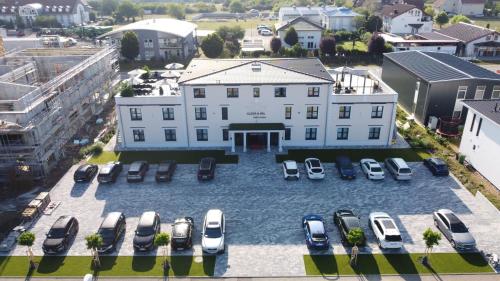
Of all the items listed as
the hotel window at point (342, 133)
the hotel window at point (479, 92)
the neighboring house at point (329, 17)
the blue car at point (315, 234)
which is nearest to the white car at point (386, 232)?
the blue car at point (315, 234)

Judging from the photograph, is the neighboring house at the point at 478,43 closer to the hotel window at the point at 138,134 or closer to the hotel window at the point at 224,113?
the hotel window at the point at 224,113

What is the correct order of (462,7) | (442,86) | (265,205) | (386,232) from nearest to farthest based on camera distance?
(386,232), (265,205), (442,86), (462,7)

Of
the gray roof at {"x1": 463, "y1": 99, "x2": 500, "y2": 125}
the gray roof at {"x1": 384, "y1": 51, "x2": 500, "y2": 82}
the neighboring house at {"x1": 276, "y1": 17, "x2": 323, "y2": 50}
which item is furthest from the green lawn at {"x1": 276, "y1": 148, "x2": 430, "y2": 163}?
the neighboring house at {"x1": 276, "y1": 17, "x2": 323, "y2": 50}

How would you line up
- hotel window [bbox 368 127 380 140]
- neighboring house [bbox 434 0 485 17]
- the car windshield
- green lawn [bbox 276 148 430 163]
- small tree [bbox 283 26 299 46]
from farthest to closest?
neighboring house [bbox 434 0 485 17], small tree [bbox 283 26 299 46], hotel window [bbox 368 127 380 140], green lawn [bbox 276 148 430 163], the car windshield


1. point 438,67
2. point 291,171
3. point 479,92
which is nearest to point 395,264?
point 291,171

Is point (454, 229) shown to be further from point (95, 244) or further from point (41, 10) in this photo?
point (41, 10)

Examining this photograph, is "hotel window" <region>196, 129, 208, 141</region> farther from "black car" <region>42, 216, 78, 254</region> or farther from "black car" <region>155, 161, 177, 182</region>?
"black car" <region>42, 216, 78, 254</region>

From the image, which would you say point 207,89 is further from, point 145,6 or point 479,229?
point 145,6
